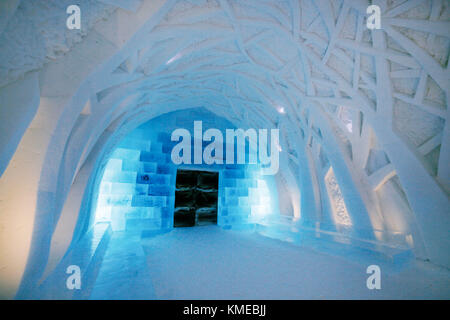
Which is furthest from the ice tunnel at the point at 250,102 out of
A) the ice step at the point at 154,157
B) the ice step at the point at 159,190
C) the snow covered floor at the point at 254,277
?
the ice step at the point at 154,157

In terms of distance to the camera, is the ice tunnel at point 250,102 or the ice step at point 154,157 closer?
the ice tunnel at point 250,102

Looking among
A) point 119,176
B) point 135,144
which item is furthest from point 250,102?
point 119,176

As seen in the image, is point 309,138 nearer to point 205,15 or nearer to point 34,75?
point 205,15

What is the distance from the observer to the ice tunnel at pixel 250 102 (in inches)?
126

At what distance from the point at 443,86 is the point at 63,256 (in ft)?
32.4

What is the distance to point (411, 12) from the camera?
401 centimetres

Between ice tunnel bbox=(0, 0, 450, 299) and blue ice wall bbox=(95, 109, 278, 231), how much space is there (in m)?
0.12

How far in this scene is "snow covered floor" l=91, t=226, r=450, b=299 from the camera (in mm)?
3350

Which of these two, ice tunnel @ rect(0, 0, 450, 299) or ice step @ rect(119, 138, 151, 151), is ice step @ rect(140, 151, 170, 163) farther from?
ice tunnel @ rect(0, 0, 450, 299)

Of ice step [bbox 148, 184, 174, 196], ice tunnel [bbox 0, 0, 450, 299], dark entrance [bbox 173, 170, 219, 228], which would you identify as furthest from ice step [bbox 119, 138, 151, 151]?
dark entrance [bbox 173, 170, 219, 228]

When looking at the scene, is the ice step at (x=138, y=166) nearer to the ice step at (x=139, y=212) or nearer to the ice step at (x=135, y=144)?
the ice step at (x=135, y=144)

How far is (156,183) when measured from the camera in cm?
1122

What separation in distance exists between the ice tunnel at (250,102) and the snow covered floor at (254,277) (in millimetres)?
45
